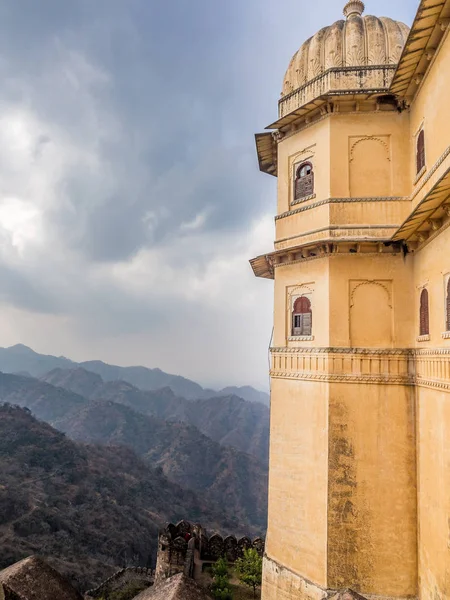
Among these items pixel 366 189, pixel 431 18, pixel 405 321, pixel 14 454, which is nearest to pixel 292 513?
pixel 405 321

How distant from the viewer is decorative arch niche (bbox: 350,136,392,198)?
1012 cm

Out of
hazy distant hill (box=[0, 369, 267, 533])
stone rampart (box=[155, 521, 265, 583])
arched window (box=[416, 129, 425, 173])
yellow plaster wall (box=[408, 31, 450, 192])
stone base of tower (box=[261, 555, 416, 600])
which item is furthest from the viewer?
hazy distant hill (box=[0, 369, 267, 533])

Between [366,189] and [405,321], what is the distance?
3.30 meters

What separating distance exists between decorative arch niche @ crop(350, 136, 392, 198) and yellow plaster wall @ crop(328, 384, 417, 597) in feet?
15.3

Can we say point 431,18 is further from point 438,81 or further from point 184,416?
point 184,416

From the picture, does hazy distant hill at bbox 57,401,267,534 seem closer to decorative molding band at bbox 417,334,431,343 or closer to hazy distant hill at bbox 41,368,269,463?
hazy distant hill at bbox 41,368,269,463

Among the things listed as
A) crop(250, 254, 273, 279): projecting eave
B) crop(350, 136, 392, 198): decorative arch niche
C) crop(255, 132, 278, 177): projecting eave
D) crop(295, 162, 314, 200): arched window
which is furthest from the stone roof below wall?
crop(255, 132, 278, 177): projecting eave

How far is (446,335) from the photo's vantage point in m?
Result: 7.48

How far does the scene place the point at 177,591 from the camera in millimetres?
4629

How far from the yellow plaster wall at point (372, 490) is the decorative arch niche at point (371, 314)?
1.04m

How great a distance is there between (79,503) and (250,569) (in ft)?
151

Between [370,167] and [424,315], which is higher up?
[370,167]

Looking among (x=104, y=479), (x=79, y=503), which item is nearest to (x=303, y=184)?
(x=79, y=503)

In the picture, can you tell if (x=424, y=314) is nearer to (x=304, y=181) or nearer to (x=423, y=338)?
(x=423, y=338)
